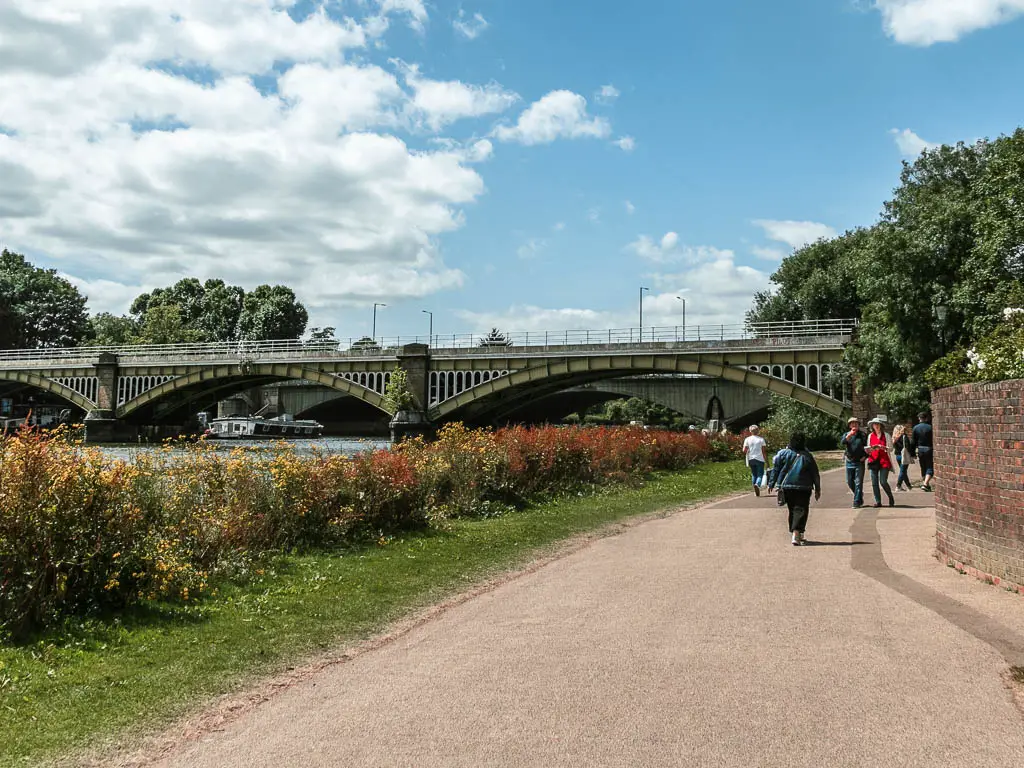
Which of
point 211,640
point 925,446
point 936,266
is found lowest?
point 211,640

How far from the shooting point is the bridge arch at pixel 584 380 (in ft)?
129

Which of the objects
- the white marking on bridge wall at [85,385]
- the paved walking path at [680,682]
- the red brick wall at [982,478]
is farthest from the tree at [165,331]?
the red brick wall at [982,478]

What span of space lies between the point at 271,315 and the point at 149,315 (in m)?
13.0

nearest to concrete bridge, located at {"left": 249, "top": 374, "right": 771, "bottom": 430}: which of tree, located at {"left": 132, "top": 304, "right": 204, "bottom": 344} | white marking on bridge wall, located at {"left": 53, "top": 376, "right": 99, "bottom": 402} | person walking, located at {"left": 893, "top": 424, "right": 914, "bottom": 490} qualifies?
white marking on bridge wall, located at {"left": 53, "top": 376, "right": 99, "bottom": 402}

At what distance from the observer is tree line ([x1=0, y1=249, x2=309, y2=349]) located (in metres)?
87.8

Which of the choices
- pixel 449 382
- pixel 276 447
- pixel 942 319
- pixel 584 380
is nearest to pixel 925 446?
pixel 942 319

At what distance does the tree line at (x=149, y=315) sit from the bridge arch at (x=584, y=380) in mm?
47040

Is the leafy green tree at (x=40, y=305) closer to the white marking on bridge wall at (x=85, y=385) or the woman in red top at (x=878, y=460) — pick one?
the white marking on bridge wall at (x=85, y=385)

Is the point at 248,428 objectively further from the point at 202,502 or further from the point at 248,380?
the point at 202,502

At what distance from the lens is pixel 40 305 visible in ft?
307

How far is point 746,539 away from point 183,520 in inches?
298

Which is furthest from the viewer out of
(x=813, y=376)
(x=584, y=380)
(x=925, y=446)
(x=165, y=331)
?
(x=165, y=331)

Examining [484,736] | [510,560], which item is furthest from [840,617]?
[510,560]

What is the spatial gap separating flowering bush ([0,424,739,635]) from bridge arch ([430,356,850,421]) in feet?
73.2
